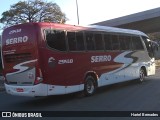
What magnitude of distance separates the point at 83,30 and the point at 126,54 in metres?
4.24

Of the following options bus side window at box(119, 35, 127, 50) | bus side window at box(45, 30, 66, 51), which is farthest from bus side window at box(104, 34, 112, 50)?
bus side window at box(45, 30, 66, 51)

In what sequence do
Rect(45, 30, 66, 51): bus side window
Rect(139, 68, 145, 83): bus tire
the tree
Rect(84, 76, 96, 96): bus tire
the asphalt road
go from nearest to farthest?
the asphalt road → Rect(45, 30, 66, 51): bus side window → Rect(84, 76, 96, 96): bus tire → Rect(139, 68, 145, 83): bus tire → the tree

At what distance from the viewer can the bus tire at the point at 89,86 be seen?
602 inches

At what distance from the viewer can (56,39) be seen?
45.5ft

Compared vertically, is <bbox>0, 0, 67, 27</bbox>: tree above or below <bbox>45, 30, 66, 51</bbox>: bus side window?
above

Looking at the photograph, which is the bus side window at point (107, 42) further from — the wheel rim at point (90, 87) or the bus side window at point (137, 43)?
the bus side window at point (137, 43)

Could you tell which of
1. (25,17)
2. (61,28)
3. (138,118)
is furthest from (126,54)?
(25,17)

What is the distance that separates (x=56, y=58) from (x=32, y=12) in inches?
2599

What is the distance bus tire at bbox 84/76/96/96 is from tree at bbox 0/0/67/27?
61.6m

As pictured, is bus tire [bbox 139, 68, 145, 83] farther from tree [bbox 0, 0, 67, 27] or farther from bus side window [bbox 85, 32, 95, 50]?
tree [bbox 0, 0, 67, 27]

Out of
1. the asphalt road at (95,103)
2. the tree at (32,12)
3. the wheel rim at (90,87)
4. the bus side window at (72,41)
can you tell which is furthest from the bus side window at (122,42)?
the tree at (32,12)

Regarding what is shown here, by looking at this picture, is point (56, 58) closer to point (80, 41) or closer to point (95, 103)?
point (80, 41)

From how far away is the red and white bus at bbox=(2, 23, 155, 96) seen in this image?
1316 cm

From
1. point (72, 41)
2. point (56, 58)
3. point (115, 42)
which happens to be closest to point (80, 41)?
point (72, 41)
